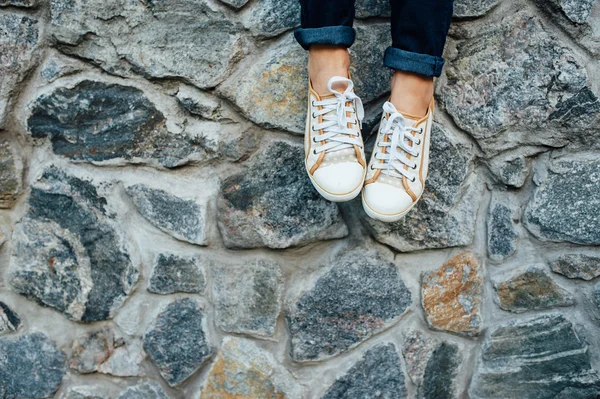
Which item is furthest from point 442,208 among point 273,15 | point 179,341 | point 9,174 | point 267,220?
point 9,174

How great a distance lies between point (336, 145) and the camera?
1080mm

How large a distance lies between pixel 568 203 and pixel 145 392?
1001 mm

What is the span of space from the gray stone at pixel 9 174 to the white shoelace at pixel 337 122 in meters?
0.65

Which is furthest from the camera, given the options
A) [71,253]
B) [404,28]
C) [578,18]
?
[71,253]

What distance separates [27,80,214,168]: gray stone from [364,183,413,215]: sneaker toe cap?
1.24 feet

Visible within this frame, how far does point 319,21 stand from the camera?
1.05 metres

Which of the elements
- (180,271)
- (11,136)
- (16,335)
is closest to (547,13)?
(180,271)

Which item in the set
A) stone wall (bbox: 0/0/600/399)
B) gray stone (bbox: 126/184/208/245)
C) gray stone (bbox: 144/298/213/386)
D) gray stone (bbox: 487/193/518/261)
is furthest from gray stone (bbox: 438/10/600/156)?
gray stone (bbox: 144/298/213/386)

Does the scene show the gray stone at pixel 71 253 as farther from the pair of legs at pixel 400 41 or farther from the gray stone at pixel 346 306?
the pair of legs at pixel 400 41

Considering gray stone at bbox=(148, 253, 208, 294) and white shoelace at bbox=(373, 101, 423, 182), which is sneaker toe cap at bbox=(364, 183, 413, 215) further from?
gray stone at bbox=(148, 253, 208, 294)

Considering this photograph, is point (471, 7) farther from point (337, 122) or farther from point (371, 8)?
point (337, 122)

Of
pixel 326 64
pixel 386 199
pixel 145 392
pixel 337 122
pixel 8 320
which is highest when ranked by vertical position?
pixel 326 64

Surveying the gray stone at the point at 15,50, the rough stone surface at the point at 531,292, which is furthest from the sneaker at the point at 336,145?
the gray stone at the point at 15,50

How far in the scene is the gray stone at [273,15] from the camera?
1.21 m
